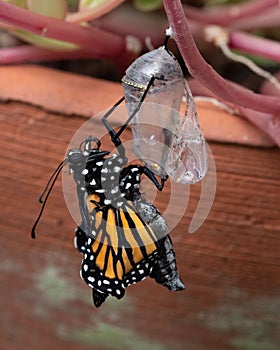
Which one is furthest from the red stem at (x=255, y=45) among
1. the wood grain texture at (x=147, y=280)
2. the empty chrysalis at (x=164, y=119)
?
the empty chrysalis at (x=164, y=119)

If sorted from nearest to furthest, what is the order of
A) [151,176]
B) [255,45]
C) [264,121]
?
[151,176] < [264,121] < [255,45]

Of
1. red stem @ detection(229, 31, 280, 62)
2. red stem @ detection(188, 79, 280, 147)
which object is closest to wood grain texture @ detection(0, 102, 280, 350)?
red stem @ detection(188, 79, 280, 147)

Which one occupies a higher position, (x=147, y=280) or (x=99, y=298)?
(x=99, y=298)

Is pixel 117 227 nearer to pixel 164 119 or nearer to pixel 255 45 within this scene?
pixel 164 119

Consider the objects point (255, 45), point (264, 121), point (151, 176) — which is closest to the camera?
point (151, 176)

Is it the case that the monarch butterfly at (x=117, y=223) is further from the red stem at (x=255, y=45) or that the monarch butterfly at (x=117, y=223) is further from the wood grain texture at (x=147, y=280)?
the red stem at (x=255, y=45)

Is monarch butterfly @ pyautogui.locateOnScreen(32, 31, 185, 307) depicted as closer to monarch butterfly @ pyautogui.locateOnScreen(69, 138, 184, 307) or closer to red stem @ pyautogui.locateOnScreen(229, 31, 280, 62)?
monarch butterfly @ pyautogui.locateOnScreen(69, 138, 184, 307)

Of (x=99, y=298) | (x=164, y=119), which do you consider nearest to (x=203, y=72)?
(x=164, y=119)
